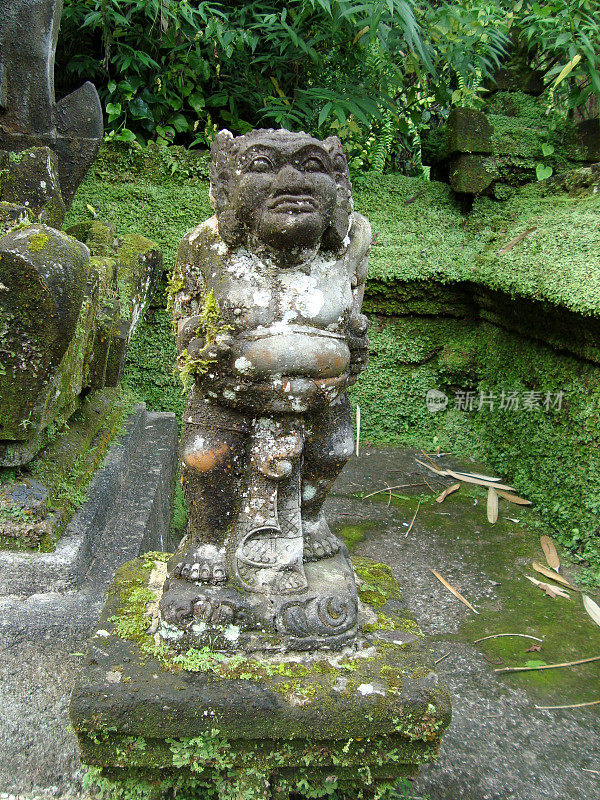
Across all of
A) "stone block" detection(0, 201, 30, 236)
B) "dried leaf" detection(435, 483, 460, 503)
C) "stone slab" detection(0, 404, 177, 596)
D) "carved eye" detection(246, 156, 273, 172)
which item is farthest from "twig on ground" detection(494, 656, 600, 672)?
"stone block" detection(0, 201, 30, 236)

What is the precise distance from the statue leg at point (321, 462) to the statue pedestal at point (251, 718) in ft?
1.02

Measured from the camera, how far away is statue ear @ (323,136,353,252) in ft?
4.83

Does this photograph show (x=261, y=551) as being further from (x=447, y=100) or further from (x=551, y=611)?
(x=447, y=100)

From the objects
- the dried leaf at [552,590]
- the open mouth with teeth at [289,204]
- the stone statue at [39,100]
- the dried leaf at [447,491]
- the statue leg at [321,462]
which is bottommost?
the dried leaf at [552,590]

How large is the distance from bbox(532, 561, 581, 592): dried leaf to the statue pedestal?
1663 mm

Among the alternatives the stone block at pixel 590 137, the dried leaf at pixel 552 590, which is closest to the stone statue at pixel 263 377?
the dried leaf at pixel 552 590

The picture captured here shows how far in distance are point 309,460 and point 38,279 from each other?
83 cm

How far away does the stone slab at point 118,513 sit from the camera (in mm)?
1836

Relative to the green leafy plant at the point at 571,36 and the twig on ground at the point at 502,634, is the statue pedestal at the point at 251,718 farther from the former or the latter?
the green leafy plant at the point at 571,36

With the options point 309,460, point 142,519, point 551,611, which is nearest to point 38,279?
point 309,460

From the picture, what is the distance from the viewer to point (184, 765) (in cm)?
139

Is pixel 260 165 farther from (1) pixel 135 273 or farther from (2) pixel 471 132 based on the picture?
(2) pixel 471 132

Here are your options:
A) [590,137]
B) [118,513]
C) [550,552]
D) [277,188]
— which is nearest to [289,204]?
[277,188]

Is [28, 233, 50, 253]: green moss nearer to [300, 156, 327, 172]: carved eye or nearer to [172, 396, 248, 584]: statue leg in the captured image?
[172, 396, 248, 584]: statue leg
